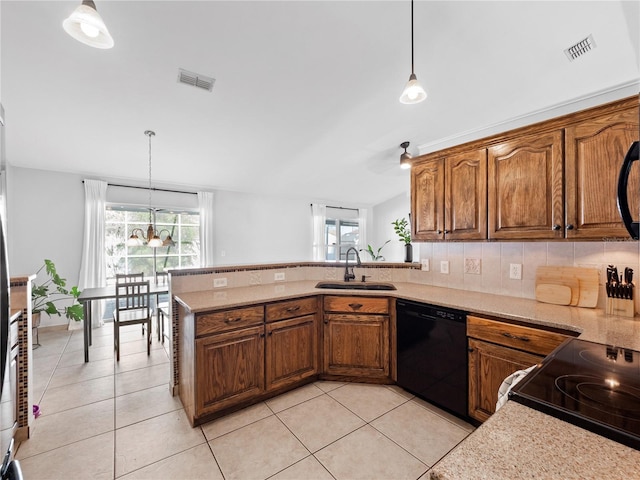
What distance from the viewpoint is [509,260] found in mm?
2291

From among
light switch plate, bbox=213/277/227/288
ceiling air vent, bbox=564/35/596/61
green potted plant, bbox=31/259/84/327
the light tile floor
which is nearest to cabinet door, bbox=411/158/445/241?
ceiling air vent, bbox=564/35/596/61

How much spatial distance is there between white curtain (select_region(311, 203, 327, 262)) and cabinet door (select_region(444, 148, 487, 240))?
4.67 m

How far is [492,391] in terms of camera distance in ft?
5.84

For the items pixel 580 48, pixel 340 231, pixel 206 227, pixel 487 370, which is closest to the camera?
pixel 487 370

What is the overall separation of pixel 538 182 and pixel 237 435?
8.91 ft

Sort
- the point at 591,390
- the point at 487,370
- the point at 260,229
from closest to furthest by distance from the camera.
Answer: the point at 591,390 → the point at 487,370 → the point at 260,229

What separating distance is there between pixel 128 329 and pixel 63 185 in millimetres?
2421

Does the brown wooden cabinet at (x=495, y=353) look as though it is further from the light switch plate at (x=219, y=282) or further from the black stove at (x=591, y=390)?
the light switch plate at (x=219, y=282)

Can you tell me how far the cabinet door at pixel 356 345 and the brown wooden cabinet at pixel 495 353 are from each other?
27.9 inches

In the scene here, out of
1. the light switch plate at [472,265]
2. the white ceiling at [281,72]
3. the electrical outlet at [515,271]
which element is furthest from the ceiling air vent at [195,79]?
the electrical outlet at [515,271]

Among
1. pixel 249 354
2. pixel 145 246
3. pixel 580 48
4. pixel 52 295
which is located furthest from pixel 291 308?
pixel 52 295

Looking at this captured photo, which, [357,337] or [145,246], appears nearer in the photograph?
[357,337]

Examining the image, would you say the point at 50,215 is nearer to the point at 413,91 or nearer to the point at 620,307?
the point at 413,91

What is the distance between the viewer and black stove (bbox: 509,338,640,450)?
0.64 m
